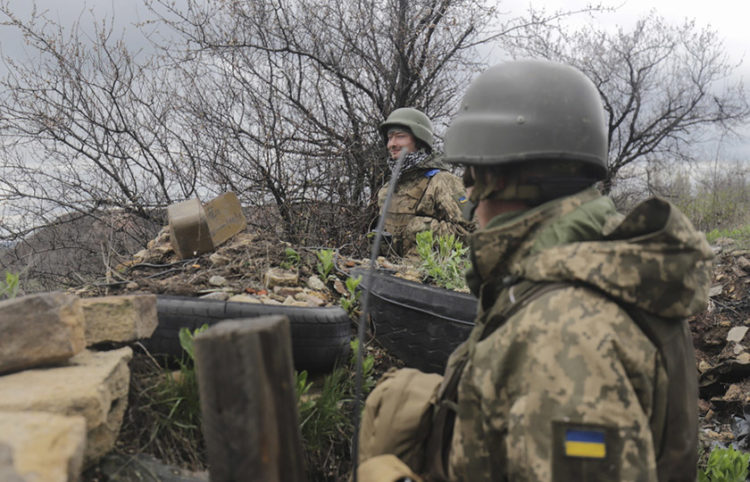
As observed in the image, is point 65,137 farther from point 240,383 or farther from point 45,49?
point 240,383

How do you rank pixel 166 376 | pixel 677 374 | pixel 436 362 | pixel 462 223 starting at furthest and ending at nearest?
pixel 462 223 → pixel 436 362 → pixel 166 376 → pixel 677 374

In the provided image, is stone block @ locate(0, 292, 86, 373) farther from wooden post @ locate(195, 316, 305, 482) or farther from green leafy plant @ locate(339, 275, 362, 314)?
green leafy plant @ locate(339, 275, 362, 314)

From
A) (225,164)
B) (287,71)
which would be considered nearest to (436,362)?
(225,164)

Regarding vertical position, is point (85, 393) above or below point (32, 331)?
below

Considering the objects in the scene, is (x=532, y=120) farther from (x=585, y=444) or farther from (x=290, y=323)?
(x=290, y=323)

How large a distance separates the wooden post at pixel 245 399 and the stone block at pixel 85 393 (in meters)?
0.87

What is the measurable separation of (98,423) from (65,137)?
746 cm

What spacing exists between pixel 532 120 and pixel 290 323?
6.30 ft

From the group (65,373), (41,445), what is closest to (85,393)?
(65,373)

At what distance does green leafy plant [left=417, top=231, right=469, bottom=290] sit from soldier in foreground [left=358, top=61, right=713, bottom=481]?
8.99 feet

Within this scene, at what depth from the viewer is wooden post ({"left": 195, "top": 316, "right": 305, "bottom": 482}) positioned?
4.97 ft

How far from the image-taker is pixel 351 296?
4363mm

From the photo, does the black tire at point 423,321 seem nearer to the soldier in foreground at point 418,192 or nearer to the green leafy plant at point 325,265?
the green leafy plant at point 325,265

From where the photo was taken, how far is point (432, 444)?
1914 mm
